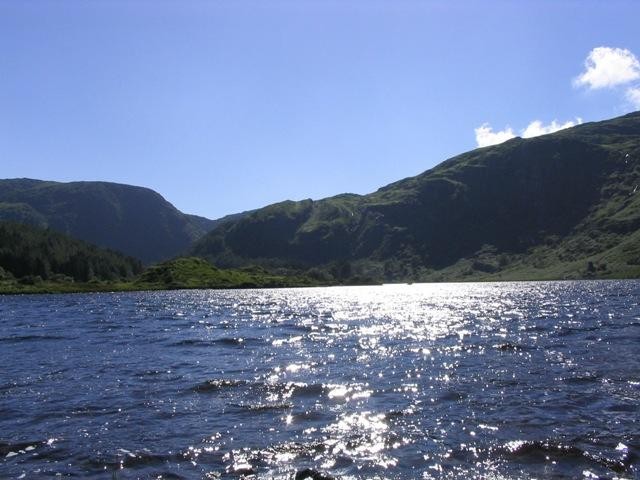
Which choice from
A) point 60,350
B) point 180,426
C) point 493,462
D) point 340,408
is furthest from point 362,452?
point 60,350

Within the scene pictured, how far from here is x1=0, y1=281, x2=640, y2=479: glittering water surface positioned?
17672 mm

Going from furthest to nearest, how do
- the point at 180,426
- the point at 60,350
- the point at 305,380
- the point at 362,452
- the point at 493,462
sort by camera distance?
1. the point at 60,350
2. the point at 305,380
3. the point at 180,426
4. the point at 362,452
5. the point at 493,462

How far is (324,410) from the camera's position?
24.7 meters

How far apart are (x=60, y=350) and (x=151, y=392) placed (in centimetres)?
2096

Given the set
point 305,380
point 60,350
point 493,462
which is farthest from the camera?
point 60,350

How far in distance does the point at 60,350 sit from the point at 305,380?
2425cm

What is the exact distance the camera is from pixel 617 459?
1772cm

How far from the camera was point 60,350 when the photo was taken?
148 ft

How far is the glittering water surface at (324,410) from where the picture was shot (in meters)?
17.7

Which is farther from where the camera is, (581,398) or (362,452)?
(581,398)

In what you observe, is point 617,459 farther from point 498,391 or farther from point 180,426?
point 180,426

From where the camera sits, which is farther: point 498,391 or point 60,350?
point 60,350

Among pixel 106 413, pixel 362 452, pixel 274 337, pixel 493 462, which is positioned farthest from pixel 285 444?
pixel 274 337

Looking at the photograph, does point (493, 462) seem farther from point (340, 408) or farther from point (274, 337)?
point (274, 337)
